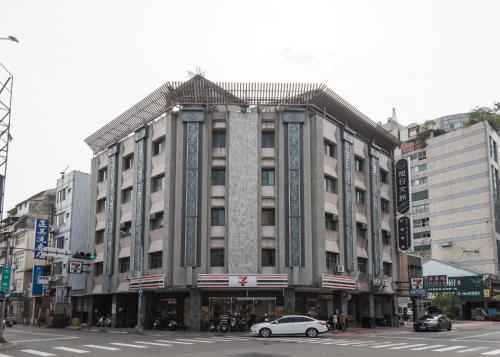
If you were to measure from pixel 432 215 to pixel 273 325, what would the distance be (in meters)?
57.1

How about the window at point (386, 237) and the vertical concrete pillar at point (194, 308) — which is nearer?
the vertical concrete pillar at point (194, 308)

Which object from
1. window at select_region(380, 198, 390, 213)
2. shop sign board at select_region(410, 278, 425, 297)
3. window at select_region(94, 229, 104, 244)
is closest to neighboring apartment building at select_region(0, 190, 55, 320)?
window at select_region(94, 229, 104, 244)

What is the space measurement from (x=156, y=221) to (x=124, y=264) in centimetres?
694

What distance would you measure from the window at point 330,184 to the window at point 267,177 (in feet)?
17.0

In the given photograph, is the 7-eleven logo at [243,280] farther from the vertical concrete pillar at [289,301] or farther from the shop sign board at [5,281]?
the shop sign board at [5,281]

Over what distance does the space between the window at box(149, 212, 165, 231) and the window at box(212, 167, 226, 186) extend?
5344 millimetres

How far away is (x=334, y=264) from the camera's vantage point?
147 ft

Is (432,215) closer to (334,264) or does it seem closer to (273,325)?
(334,264)

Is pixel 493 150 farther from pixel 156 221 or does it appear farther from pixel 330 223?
pixel 156 221

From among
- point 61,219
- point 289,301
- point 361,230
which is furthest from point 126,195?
point 361,230

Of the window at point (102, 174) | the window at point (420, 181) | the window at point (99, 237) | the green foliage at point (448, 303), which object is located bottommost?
the green foliage at point (448, 303)

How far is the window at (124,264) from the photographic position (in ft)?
160

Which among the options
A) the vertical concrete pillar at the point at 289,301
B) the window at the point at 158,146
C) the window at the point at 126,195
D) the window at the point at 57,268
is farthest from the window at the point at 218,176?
the window at the point at 57,268

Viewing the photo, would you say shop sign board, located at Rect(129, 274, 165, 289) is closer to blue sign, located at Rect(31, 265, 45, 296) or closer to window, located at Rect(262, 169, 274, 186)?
window, located at Rect(262, 169, 274, 186)
